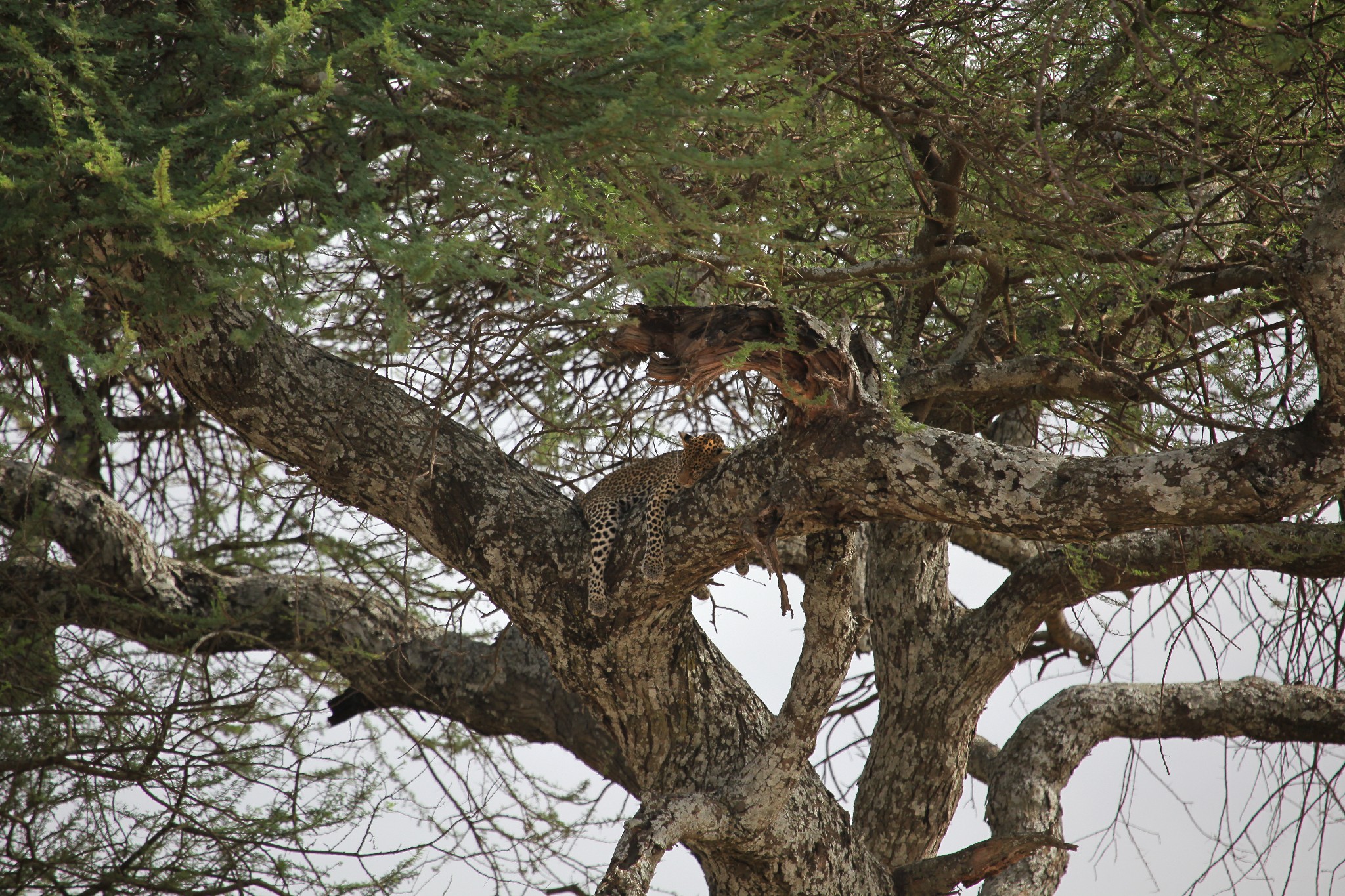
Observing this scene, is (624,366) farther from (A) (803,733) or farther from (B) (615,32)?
(B) (615,32)

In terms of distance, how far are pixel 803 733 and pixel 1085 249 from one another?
180 centimetres

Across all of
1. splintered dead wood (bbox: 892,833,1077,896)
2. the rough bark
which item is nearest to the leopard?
the rough bark

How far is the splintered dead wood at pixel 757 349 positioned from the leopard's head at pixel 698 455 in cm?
78

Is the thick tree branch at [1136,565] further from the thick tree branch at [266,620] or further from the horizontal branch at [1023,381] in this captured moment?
the thick tree branch at [266,620]

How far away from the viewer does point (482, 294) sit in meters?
5.18

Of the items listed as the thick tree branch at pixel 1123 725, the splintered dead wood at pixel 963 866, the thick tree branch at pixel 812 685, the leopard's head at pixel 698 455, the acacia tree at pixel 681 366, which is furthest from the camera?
the thick tree branch at pixel 1123 725

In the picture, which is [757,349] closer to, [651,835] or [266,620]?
[651,835]

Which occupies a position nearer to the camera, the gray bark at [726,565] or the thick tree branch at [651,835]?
the gray bark at [726,565]

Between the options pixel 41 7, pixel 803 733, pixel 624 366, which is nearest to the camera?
pixel 41 7

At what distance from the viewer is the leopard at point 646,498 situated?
351cm

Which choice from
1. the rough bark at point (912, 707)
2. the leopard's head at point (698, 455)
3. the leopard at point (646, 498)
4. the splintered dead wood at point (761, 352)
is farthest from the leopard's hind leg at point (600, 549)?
the rough bark at point (912, 707)

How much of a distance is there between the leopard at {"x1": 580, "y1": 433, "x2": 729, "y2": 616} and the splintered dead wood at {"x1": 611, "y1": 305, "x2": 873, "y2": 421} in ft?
1.86

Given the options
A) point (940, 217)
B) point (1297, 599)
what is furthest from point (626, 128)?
point (1297, 599)

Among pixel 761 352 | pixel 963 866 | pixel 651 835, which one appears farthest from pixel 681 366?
pixel 963 866
